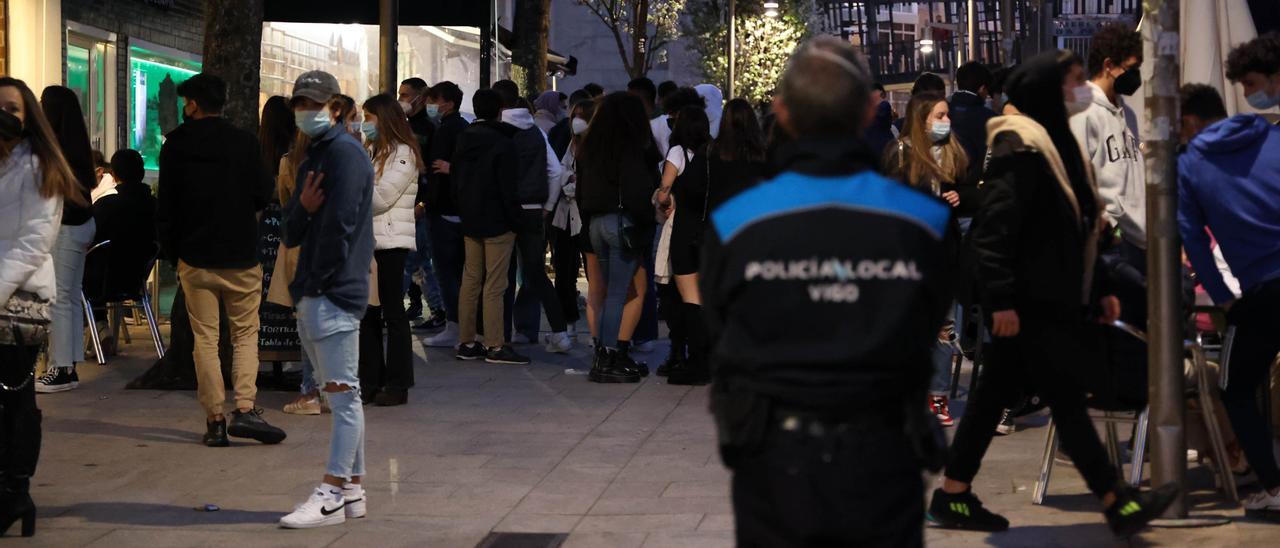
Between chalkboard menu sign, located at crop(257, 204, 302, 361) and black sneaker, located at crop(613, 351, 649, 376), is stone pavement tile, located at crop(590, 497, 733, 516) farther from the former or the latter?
black sneaker, located at crop(613, 351, 649, 376)

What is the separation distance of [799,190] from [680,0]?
53572 millimetres

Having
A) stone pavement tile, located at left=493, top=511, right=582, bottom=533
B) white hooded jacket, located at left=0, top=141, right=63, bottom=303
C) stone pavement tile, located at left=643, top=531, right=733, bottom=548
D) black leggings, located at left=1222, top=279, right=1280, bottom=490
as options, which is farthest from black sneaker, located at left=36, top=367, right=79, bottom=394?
black leggings, located at left=1222, top=279, right=1280, bottom=490

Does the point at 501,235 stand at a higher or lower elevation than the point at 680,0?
lower

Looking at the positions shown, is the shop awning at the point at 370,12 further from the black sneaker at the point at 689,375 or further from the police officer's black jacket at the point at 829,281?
the police officer's black jacket at the point at 829,281

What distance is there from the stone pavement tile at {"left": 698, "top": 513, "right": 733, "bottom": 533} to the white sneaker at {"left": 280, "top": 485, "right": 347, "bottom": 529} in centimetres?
151

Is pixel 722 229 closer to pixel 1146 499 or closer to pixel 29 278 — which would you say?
pixel 1146 499

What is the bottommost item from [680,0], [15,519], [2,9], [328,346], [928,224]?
[15,519]

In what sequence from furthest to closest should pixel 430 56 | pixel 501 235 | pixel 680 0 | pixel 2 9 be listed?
pixel 680 0
pixel 430 56
pixel 2 9
pixel 501 235

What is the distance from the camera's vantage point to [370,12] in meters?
17.8

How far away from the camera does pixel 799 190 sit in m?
3.98

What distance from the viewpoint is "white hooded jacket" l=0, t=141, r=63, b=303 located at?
731cm

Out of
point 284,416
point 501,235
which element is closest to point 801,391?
point 284,416

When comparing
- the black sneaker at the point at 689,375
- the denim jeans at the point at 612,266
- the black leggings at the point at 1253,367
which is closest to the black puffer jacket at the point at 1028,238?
the black leggings at the point at 1253,367

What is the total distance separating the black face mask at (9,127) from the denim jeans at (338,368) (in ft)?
4.40
